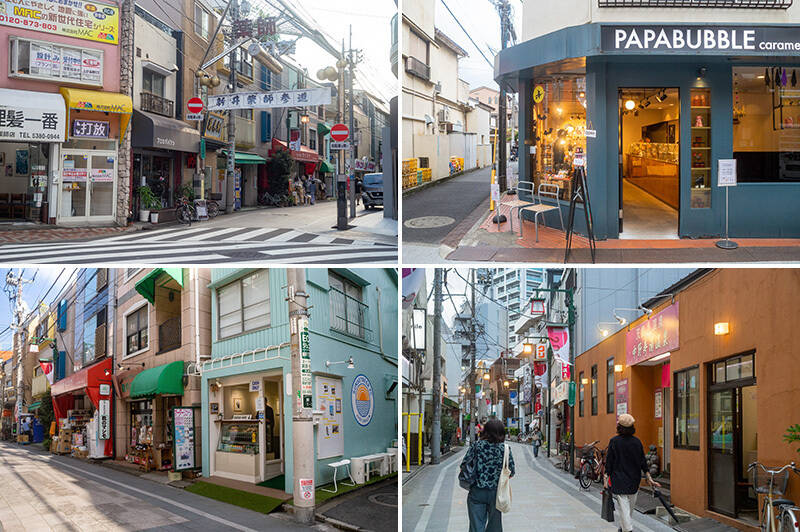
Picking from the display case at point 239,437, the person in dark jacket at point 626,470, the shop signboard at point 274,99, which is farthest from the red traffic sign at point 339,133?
the person in dark jacket at point 626,470

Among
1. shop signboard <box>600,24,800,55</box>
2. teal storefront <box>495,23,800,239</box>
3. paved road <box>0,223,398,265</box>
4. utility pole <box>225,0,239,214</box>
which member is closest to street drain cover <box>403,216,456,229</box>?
paved road <box>0,223,398,265</box>

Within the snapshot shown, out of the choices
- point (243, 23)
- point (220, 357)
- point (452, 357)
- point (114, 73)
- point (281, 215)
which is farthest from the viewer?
point (452, 357)

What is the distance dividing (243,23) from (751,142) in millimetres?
22519

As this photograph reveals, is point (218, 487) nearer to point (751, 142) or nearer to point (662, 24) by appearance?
point (662, 24)

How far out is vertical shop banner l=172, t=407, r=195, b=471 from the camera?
465 inches

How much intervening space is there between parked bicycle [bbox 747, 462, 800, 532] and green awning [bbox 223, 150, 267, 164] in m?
27.7

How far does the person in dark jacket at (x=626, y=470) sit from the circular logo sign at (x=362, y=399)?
4.53m

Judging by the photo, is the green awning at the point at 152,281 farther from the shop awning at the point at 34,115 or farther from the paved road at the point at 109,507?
the shop awning at the point at 34,115

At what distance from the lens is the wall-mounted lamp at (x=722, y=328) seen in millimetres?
8211

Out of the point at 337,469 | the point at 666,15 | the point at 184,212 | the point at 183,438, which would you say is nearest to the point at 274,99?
the point at 184,212

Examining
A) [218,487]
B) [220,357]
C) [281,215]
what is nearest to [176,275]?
[220,357]

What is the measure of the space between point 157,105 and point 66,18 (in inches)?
174

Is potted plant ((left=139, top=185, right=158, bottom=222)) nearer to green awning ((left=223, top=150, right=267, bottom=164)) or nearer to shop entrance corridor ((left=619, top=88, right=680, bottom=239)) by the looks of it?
green awning ((left=223, top=150, right=267, bottom=164))

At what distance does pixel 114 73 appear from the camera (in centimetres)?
2055
